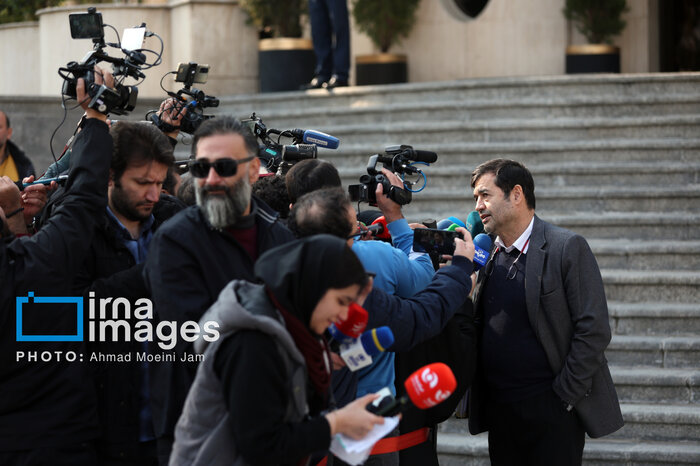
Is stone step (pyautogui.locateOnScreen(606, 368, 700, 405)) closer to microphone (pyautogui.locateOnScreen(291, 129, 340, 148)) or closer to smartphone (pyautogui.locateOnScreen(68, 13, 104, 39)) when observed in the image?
microphone (pyautogui.locateOnScreen(291, 129, 340, 148))

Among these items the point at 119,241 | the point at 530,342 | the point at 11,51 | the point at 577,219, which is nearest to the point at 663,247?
the point at 577,219

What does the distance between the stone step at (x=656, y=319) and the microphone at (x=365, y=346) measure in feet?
13.0

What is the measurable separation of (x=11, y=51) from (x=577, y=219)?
8992 mm

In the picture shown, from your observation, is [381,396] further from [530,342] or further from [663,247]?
[663,247]

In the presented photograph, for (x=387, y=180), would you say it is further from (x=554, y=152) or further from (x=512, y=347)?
(x=554, y=152)

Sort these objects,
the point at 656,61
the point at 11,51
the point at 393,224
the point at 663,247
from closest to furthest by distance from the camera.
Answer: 1. the point at 393,224
2. the point at 663,247
3. the point at 656,61
4. the point at 11,51

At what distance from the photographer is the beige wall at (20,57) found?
1323cm

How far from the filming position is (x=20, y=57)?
43.7 feet

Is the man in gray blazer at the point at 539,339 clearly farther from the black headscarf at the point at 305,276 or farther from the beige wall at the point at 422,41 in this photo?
the beige wall at the point at 422,41

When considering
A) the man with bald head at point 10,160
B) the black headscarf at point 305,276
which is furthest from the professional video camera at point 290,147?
the man with bald head at point 10,160

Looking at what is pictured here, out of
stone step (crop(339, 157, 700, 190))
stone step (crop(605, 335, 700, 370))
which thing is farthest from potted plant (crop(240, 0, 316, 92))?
stone step (crop(605, 335, 700, 370))

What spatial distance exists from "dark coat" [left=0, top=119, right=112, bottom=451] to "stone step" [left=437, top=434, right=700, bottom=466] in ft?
10.2

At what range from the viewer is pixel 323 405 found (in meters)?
3.06

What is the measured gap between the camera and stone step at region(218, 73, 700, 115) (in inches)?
348
